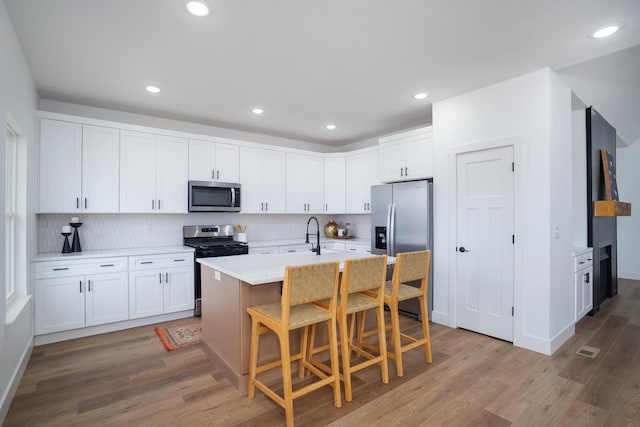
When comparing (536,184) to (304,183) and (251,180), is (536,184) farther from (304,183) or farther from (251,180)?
(251,180)

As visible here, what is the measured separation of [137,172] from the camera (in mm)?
4164

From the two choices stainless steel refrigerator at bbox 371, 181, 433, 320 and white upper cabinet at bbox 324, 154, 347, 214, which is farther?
white upper cabinet at bbox 324, 154, 347, 214

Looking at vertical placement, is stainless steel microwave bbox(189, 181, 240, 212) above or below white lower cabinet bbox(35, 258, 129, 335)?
above

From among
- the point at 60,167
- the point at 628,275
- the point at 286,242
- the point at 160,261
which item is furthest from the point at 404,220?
the point at 628,275

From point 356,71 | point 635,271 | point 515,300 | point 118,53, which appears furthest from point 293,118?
point 635,271

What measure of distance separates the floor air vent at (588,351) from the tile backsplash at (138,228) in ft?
11.0

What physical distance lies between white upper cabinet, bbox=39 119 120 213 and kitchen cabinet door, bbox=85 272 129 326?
84 cm

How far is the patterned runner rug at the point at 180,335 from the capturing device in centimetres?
334

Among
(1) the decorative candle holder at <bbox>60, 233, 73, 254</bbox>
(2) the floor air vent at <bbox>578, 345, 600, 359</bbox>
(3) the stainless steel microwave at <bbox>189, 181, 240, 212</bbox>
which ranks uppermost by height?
(3) the stainless steel microwave at <bbox>189, 181, 240, 212</bbox>

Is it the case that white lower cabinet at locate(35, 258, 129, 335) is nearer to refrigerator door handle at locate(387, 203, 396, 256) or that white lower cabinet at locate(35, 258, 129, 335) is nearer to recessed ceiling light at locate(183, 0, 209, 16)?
recessed ceiling light at locate(183, 0, 209, 16)

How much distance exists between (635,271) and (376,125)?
5984 millimetres

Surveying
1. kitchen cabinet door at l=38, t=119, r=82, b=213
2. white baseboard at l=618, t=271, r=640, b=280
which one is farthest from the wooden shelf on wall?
kitchen cabinet door at l=38, t=119, r=82, b=213

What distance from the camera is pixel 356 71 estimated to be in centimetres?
319

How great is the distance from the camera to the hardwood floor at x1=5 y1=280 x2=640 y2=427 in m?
2.14
